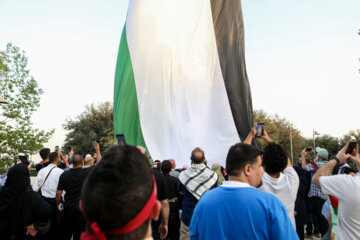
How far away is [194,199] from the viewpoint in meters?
5.07

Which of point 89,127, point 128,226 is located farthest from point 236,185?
point 89,127

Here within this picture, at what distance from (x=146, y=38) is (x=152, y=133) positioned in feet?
9.02

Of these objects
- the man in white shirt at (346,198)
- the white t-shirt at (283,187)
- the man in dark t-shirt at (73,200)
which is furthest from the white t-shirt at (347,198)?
the man in dark t-shirt at (73,200)

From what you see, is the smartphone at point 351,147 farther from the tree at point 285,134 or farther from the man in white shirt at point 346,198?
the tree at point 285,134

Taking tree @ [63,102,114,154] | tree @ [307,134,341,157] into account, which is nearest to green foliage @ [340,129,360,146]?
tree @ [307,134,341,157]

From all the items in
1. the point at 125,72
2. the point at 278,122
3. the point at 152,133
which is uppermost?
the point at 125,72

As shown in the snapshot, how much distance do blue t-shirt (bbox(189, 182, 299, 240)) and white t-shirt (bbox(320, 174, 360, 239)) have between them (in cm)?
103

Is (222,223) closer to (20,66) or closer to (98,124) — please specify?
(20,66)

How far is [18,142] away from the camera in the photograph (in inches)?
806

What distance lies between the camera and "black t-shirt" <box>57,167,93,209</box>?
5.77m

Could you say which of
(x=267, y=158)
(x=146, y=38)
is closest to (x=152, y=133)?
(x=146, y=38)

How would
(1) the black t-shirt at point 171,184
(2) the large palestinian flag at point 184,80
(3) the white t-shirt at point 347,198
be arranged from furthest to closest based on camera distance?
(2) the large palestinian flag at point 184,80, (1) the black t-shirt at point 171,184, (3) the white t-shirt at point 347,198

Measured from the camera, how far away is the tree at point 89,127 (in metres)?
43.7

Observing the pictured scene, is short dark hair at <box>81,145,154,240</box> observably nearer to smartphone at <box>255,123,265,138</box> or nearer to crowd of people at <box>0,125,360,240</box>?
crowd of people at <box>0,125,360,240</box>
